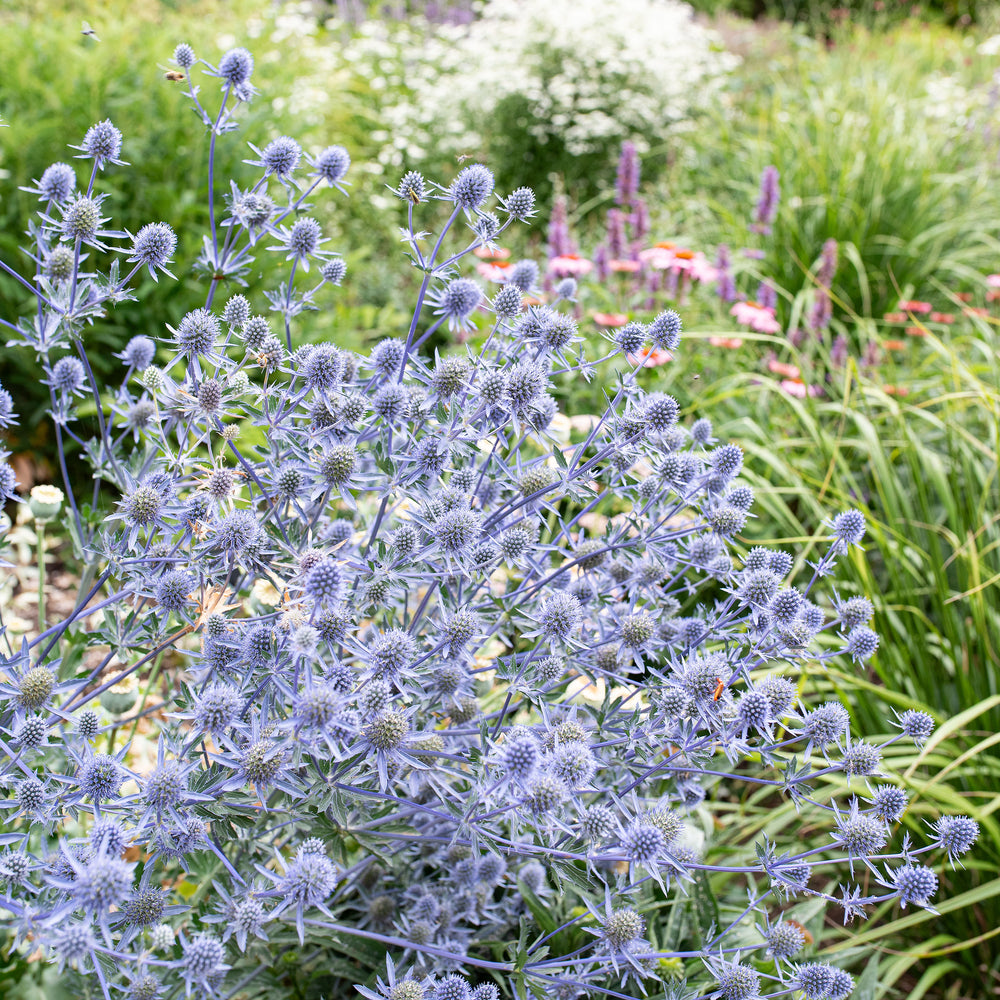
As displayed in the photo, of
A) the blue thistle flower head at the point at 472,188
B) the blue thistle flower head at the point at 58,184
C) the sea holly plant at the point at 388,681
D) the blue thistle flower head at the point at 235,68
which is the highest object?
the blue thistle flower head at the point at 235,68

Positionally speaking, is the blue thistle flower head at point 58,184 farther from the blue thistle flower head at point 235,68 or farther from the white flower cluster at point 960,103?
the white flower cluster at point 960,103

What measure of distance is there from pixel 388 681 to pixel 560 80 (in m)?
8.20

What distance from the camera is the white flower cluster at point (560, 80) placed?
27.7ft

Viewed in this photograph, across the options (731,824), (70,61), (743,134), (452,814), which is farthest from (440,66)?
(452,814)

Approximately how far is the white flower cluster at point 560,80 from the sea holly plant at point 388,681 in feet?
21.0

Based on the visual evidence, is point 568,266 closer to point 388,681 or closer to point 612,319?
point 612,319

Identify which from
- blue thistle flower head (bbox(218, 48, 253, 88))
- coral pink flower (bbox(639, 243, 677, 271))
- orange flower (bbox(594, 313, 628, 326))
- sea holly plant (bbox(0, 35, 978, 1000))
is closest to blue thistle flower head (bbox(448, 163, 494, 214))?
sea holly plant (bbox(0, 35, 978, 1000))

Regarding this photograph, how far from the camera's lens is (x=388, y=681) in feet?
5.69

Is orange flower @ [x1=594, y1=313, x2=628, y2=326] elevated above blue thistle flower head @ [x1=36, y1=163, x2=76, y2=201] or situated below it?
below

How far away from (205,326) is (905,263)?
18.1 ft

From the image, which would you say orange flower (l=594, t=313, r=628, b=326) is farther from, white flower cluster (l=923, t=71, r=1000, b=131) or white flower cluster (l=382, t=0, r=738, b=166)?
white flower cluster (l=923, t=71, r=1000, b=131)

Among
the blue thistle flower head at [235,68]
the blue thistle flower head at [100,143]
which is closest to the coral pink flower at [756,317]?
the blue thistle flower head at [235,68]

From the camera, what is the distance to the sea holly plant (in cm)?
165

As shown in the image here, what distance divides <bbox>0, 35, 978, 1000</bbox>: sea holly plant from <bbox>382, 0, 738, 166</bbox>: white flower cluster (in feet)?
21.0
